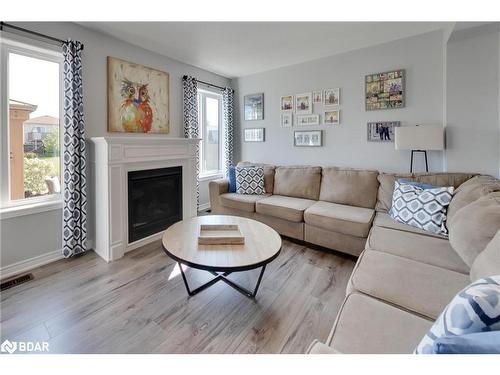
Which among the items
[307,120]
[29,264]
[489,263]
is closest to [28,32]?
[29,264]

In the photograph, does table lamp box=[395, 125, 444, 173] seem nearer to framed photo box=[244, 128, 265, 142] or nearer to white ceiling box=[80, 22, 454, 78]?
white ceiling box=[80, 22, 454, 78]

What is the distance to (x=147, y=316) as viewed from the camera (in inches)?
66.1

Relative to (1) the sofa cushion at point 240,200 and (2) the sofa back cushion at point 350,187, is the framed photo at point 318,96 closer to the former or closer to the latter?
(2) the sofa back cushion at point 350,187

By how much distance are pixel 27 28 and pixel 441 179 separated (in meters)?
4.06

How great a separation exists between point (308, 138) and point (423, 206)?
1.92 m

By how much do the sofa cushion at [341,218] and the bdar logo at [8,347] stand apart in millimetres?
2442

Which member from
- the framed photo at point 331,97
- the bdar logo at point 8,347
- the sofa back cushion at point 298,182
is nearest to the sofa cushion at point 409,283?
the sofa back cushion at point 298,182

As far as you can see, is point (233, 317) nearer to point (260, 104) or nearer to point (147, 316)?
point (147, 316)

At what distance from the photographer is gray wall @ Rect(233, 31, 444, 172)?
281 cm

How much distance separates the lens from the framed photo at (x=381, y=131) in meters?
3.06

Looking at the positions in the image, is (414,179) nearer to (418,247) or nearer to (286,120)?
(418,247)

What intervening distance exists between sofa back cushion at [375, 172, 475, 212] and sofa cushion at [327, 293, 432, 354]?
1.84m

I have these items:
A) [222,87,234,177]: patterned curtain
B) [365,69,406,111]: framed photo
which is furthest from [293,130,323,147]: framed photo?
[222,87,234,177]: patterned curtain
